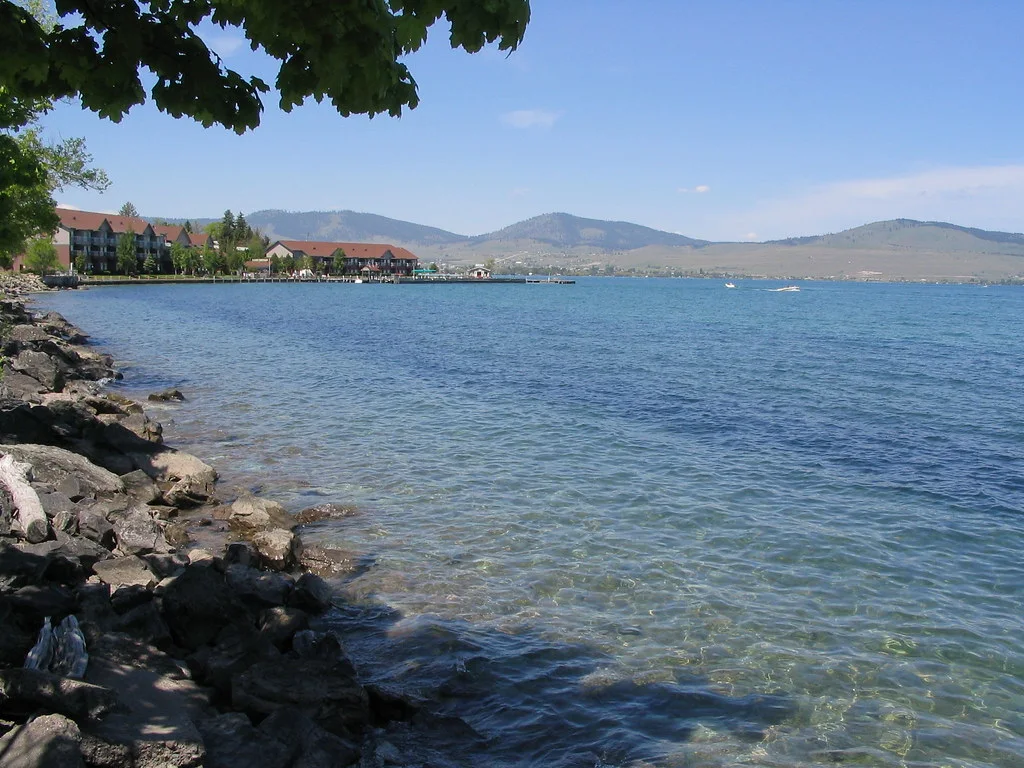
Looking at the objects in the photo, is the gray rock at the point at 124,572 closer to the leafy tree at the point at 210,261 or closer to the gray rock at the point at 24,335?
the gray rock at the point at 24,335

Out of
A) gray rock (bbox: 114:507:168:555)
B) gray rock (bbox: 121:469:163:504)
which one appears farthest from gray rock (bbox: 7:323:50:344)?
gray rock (bbox: 114:507:168:555)

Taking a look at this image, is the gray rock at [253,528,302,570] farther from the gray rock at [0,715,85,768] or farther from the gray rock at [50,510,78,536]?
the gray rock at [0,715,85,768]

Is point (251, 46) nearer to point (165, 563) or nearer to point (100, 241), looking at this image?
point (165, 563)

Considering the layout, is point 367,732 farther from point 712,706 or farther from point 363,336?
point 363,336

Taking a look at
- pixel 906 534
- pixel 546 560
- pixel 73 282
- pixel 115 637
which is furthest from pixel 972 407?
pixel 73 282

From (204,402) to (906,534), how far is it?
24.5 m

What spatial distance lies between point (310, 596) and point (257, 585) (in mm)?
936

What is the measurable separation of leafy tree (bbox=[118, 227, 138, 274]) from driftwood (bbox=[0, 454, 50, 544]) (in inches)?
5969

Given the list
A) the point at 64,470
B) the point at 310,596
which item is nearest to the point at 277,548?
the point at 310,596

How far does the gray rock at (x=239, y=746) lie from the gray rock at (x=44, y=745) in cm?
118

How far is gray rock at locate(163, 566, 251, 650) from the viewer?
31.2ft

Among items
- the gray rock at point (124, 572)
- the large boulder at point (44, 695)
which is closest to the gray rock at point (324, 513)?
the gray rock at point (124, 572)

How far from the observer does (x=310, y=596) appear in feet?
38.8

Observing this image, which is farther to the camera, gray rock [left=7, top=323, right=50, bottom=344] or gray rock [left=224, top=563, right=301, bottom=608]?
gray rock [left=7, top=323, right=50, bottom=344]
